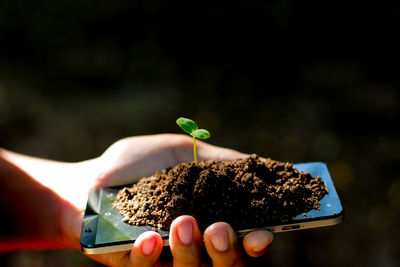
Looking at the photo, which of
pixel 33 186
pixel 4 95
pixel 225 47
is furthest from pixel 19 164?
pixel 225 47

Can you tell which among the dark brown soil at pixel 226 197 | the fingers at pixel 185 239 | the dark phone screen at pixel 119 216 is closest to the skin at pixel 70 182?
the dark phone screen at pixel 119 216

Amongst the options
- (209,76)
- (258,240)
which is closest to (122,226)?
(258,240)

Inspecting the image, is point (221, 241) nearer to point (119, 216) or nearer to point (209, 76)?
point (119, 216)

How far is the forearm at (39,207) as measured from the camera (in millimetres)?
2121

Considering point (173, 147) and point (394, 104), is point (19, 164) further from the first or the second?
→ point (394, 104)

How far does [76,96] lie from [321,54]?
2.64 metres

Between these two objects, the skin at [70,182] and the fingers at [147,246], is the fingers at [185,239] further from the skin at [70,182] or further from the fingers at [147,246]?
the skin at [70,182]

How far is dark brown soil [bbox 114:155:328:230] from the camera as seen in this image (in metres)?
1.48

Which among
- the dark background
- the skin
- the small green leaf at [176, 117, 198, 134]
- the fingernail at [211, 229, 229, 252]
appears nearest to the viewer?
the fingernail at [211, 229, 229, 252]

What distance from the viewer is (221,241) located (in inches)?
55.6

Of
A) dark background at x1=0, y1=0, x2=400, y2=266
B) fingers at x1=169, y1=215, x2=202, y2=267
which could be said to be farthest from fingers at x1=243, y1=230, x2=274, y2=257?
dark background at x1=0, y1=0, x2=400, y2=266

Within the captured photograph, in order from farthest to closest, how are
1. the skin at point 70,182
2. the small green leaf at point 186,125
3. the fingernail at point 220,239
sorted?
1. the skin at point 70,182
2. the small green leaf at point 186,125
3. the fingernail at point 220,239

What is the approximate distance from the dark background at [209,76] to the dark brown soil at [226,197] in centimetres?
181

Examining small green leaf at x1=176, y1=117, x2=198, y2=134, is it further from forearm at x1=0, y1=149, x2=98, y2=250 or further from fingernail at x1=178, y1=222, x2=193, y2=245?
forearm at x1=0, y1=149, x2=98, y2=250
